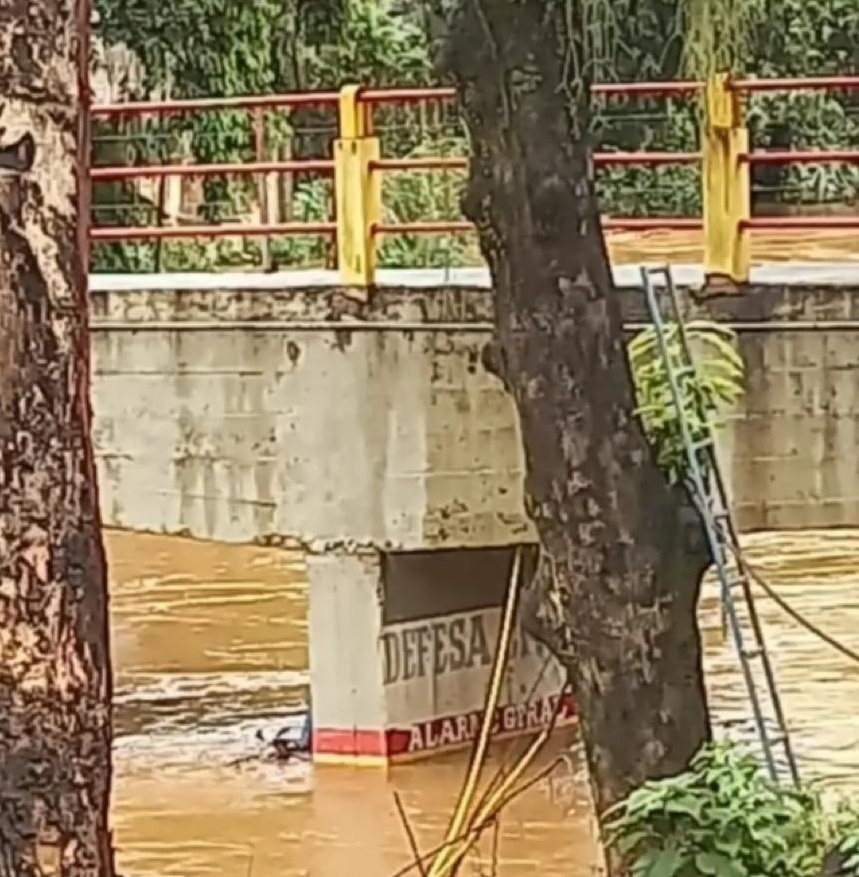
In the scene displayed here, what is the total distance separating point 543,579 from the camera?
6715 millimetres

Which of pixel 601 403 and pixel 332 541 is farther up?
pixel 601 403

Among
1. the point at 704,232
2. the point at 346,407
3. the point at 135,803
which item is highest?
the point at 704,232

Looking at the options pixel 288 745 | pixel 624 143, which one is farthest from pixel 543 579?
pixel 624 143

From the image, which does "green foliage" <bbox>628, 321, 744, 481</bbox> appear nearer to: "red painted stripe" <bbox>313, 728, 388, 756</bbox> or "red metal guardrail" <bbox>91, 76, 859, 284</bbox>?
"red metal guardrail" <bbox>91, 76, 859, 284</bbox>

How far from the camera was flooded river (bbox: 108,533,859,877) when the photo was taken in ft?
34.4

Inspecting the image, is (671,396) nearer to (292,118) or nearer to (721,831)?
(721,831)

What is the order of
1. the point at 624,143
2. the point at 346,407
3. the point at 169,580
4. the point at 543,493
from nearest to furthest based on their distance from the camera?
the point at 543,493
the point at 346,407
the point at 169,580
the point at 624,143

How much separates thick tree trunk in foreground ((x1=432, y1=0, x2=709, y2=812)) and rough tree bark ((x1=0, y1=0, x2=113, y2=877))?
10.5 feet

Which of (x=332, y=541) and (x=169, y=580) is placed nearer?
(x=332, y=541)

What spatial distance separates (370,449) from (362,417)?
138mm

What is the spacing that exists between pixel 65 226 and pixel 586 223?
339 cm

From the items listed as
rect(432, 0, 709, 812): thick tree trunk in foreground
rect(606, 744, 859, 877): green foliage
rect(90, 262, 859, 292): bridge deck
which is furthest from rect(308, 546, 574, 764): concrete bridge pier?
rect(606, 744, 859, 877): green foliage

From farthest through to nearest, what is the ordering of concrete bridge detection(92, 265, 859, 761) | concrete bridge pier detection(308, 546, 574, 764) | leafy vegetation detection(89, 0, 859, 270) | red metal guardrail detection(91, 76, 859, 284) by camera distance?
leafy vegetation detection(89, 0, 859, 270) < concrete bridge pier detection(308, 546, 574, 764) < concrete bridge detection(92, 265, 859, 761) < red metal guardrail detection(91, 76, 859, 284)

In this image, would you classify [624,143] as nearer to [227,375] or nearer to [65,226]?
[227,375]
